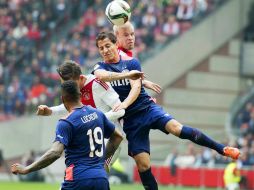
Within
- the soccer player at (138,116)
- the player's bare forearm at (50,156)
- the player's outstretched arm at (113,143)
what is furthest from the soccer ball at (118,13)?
the player's bare forearm at (50,156)

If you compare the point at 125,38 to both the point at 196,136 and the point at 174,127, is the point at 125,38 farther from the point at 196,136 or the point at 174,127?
the point at 196,136

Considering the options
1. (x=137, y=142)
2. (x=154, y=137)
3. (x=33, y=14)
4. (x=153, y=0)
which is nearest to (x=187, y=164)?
(x=154, y=137)

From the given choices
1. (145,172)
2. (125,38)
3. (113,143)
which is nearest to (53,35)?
(125,38)

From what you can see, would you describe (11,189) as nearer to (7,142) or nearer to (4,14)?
(7,142)

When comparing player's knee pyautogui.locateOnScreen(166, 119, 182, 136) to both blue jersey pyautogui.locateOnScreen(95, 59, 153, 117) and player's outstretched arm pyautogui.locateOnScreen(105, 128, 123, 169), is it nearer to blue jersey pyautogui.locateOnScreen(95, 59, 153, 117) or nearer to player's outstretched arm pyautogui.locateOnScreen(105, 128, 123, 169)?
blue jersey pyautogui.locateOnScreen(95, 59, 153, 117)

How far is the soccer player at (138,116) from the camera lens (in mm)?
11539

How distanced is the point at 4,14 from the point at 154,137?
8.13 meters

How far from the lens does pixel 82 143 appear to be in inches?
366

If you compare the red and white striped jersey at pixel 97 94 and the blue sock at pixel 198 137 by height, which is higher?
the red and white striped jersey at pixel 97 94

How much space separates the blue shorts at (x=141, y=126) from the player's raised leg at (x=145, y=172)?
76mm

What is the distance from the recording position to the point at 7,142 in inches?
1156

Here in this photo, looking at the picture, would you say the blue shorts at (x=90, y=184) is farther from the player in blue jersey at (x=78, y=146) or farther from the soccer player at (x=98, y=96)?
the soccer player at (x=98, y=96)

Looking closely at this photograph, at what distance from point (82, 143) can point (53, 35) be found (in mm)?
24612

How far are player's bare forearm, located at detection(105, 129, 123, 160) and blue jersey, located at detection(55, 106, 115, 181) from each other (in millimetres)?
766
